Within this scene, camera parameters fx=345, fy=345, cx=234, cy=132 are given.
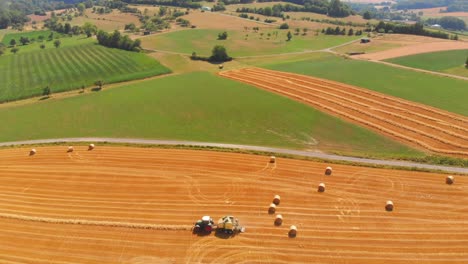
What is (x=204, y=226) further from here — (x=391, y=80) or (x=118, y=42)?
(x=118, y=42)

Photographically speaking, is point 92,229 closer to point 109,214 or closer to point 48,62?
point 109,214

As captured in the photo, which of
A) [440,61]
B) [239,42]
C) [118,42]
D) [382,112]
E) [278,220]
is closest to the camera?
[278,220]

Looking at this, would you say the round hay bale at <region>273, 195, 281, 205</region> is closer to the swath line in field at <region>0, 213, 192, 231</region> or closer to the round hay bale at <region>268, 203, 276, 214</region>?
the round hay bale at <region>268, 203, 276, 214</region>

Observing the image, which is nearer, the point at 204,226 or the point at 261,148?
the point at 204,226

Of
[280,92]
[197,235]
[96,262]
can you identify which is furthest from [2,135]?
[280,92]

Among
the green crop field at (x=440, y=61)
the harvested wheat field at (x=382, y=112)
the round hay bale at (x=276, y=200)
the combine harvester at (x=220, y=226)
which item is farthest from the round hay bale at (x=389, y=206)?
the green crop field at (x=440, y=61)

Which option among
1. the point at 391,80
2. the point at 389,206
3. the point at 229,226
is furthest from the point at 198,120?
the point at 391,80

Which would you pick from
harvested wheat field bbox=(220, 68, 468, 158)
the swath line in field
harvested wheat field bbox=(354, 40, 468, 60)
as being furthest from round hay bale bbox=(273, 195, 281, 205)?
harvested wheat field bbox=(354, 40, 468, 60)

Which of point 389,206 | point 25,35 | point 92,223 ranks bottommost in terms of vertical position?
point 92,223
